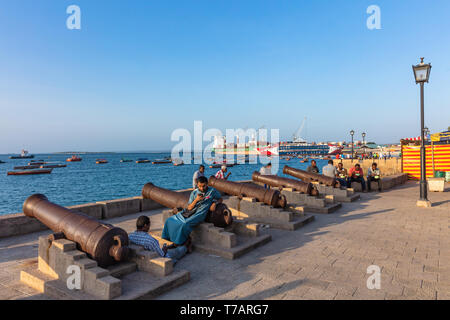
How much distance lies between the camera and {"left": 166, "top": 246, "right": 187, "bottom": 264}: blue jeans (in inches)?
177

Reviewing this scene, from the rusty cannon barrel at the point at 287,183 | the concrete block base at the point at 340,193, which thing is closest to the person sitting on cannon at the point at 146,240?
the rusty cannon barrel at the point at 287,183

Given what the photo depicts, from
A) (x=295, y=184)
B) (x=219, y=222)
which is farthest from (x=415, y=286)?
(x=295, y=184)

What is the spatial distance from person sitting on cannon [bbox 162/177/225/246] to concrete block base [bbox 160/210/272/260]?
0.59ft

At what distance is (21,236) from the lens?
601 cm

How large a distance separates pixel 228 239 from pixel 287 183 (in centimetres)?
517

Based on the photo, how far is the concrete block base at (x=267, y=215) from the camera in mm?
6648

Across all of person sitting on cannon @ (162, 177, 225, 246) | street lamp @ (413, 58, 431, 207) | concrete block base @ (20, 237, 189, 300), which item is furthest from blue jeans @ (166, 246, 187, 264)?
street lamp @ (413, 58, 431, 207)

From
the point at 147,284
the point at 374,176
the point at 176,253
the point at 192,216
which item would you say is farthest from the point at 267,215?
the point at 374,176

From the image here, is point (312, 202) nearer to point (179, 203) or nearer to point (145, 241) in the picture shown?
point (179, 203)

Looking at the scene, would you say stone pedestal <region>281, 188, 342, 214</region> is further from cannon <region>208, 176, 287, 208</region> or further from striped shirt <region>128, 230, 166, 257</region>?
striped shirt <region>128, 230, 166, 257</region>

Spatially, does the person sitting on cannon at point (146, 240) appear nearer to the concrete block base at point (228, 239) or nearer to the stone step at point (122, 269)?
the stone step at point (122, 269)

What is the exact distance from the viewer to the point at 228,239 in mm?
4824
